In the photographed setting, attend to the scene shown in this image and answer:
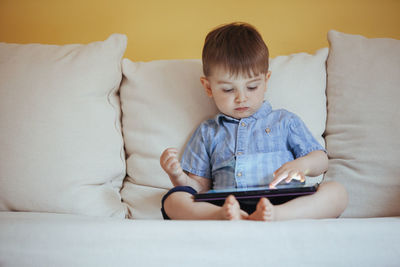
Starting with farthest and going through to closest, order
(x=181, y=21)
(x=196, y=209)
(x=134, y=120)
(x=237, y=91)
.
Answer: (x=181, y=21)
(x=134, y=120)
(x=237, y=91)
(x=196, y=209)

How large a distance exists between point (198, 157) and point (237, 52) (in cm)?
37

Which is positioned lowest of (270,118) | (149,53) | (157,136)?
(157,136)

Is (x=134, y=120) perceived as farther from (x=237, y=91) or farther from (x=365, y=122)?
(x=365, y=122)

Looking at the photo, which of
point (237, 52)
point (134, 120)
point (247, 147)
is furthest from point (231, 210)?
point (134, 120)

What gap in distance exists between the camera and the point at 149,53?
5.85ft

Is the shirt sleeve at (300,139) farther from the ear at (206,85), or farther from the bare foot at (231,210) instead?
the bare foot at (231,210)

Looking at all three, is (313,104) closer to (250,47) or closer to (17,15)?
(250,47)

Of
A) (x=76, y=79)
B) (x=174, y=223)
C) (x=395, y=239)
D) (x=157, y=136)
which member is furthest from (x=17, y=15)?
(x=395, y=239)

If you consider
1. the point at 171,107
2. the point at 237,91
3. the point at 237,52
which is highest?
the point at 237,52

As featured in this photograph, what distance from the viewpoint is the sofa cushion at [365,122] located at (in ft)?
3.69

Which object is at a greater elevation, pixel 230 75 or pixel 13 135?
pixel 230 75

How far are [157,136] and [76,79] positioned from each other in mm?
350

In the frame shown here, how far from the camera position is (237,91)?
3.87 feet

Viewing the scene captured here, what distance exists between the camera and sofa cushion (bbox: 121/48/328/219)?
133 cm
